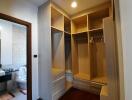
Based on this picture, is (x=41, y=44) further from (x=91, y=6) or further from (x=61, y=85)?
(x=91, y=6)

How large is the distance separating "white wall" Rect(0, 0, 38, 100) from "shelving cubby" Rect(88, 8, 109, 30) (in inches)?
63.1

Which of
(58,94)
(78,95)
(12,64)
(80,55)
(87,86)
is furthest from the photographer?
(80,55)

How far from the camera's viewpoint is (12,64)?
9.07ft

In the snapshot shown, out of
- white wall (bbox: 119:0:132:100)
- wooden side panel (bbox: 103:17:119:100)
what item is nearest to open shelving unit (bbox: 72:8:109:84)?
wooden side panel (bbox: 103:17:119:100)

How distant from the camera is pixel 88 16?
2.67 meters

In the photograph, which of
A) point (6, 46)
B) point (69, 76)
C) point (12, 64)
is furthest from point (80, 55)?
point (6, 46)

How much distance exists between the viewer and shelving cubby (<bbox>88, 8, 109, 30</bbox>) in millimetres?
2597

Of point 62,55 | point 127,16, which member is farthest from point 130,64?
point 62,55

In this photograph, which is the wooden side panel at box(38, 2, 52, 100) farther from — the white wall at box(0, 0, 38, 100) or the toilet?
the toilet

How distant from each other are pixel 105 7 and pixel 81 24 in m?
0.98

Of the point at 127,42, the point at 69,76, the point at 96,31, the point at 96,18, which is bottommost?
the point at 69,76

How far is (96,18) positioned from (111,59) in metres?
1.84

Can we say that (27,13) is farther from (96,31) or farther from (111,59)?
(111,59)

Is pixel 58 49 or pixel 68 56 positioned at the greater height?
pixel 58 49
